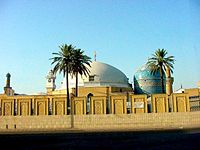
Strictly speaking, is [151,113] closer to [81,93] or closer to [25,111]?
[25,111]

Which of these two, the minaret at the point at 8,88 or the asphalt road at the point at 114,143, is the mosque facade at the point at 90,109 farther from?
the minaret at the point at 8,88

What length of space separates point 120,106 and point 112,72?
30155mm

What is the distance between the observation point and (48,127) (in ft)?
136

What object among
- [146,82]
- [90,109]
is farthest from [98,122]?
[146,82]

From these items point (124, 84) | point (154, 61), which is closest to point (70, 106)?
point (154, 61)

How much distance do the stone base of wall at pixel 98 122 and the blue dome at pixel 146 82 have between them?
30171 mm

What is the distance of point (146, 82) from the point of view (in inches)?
2785

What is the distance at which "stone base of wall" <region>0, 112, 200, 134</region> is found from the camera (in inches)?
1551

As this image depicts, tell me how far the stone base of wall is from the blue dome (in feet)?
99.0

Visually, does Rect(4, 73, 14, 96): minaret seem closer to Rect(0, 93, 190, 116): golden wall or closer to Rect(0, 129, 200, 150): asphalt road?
Rect(0, 93, 190, 116): golden wall

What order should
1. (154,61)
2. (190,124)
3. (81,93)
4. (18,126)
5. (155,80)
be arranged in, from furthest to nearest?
(155,80)
(81,93)
(154,61)
(18,126)
(190,124)

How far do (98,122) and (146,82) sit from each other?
105ft

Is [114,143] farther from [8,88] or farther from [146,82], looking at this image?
[8,88]

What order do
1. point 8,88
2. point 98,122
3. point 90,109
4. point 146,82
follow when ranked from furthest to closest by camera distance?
1. point 146,82
2. point 8,88
3. point 90,109
4. point 98,122
